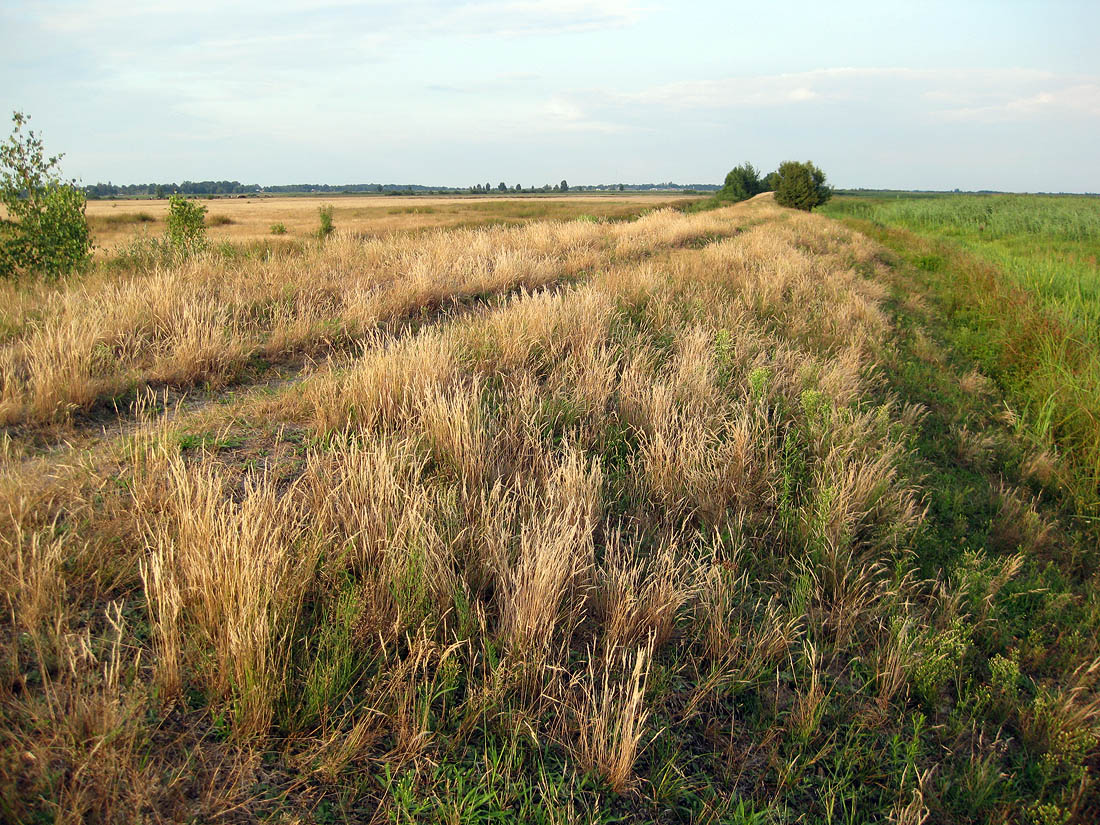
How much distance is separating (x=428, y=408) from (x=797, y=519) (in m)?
2.47

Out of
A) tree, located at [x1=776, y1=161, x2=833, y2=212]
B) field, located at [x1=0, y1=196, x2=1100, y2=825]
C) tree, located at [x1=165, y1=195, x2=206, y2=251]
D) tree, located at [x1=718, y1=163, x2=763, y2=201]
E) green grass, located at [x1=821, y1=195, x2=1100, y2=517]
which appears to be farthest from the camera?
tree, located at [x1=718, y1=163, x2=763, y2=201]

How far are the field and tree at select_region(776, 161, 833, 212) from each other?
5544 cm

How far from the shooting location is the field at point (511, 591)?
2.10m

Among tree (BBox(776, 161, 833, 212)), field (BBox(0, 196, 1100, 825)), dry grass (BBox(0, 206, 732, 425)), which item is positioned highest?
tree (BBox(776, 161, 833, 212))

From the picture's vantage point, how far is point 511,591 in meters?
2.86

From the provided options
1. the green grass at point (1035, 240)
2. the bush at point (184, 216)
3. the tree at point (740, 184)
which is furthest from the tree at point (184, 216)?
the tree at point (740, 184)

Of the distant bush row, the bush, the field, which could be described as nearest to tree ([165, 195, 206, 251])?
the bush

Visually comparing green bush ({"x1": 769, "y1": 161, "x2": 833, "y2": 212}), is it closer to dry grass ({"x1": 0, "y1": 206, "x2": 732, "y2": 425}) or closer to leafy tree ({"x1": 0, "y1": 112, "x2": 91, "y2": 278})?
dry grass ({"x1": 0, "y1": 206, "x2": 732, "y2": 425})

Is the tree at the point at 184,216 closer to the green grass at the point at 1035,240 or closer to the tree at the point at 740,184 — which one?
the green grass at the point at 1035,240

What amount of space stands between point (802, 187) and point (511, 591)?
200ft

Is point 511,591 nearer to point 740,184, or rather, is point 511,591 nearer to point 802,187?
point 802,187

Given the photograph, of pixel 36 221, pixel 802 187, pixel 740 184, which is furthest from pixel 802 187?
pixel 36 221

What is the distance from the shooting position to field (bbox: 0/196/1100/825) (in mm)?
2096

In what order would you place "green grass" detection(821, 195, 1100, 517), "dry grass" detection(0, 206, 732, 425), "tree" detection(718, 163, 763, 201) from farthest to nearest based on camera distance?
"tree" detection(718, 163, 763, 201)
"green grass" detection(821, 195, 1100, 517)
"dry grass" detection(0, 206, 732, 425)
